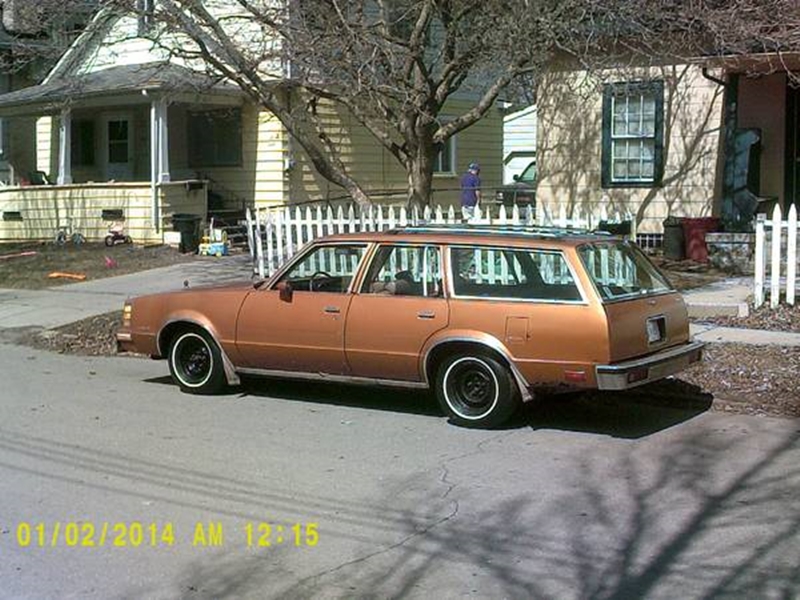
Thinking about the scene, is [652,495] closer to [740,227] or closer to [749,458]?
[749,458]

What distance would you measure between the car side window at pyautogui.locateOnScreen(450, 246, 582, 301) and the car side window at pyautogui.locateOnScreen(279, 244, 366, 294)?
958 mm

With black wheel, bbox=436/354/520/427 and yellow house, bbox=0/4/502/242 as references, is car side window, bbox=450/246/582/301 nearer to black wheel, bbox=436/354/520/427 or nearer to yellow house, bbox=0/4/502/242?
black wheel, bbox=436/354/520/427

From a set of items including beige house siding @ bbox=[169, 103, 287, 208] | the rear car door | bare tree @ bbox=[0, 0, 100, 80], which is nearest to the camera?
the rear car door

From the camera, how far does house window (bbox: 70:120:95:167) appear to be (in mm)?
25422

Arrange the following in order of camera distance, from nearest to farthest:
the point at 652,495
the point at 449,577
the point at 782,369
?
the point at 449,577 → the point at 652,495 → the point at 782,369

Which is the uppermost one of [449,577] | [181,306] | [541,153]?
[541,153]

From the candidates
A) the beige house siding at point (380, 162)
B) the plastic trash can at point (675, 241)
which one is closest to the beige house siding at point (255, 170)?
the beige house siding at point (380, 162)

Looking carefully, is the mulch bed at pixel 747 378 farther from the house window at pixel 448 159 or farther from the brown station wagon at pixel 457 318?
the house window at pixel 448 159

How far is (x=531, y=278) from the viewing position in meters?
7.54

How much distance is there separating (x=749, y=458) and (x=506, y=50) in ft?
22.3

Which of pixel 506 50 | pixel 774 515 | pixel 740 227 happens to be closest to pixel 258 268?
pixel 506 50

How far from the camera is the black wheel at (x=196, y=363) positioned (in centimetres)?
887
